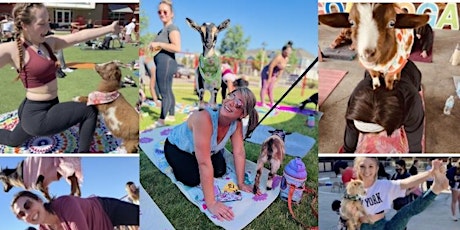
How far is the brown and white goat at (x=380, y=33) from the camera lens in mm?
3879

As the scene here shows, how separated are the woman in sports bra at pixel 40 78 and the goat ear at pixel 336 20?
140 cm

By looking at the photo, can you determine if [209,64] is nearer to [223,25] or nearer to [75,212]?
[223,25]

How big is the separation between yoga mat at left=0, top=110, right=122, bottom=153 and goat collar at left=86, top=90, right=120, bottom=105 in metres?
0.11

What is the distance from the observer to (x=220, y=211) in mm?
3838

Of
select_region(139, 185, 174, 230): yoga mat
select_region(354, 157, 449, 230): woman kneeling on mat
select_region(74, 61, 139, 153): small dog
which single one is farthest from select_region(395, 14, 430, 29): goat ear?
select_region(139, 185, 174, 230): yoga mat

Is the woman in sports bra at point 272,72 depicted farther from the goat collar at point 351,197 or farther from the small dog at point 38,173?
the small dog at point 38,173

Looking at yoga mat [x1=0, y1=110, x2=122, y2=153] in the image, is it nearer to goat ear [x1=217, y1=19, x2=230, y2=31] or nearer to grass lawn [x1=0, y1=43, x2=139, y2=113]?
grass lawn [x1=0, y1=43, x2=139, y2=113]

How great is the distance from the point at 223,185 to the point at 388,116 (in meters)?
1.23

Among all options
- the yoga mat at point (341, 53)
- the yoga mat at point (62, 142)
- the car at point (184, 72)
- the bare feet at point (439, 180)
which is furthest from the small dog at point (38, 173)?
the bare feet at point (439, 180)

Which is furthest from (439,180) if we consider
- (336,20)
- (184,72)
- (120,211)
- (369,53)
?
(120,211)

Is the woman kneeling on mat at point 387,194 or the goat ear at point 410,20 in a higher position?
the goat ear at point 410,20

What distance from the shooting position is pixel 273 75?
157 inches

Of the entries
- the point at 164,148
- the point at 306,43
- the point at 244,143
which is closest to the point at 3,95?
the point at 164,148

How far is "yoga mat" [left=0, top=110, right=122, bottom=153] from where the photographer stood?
3820mm
